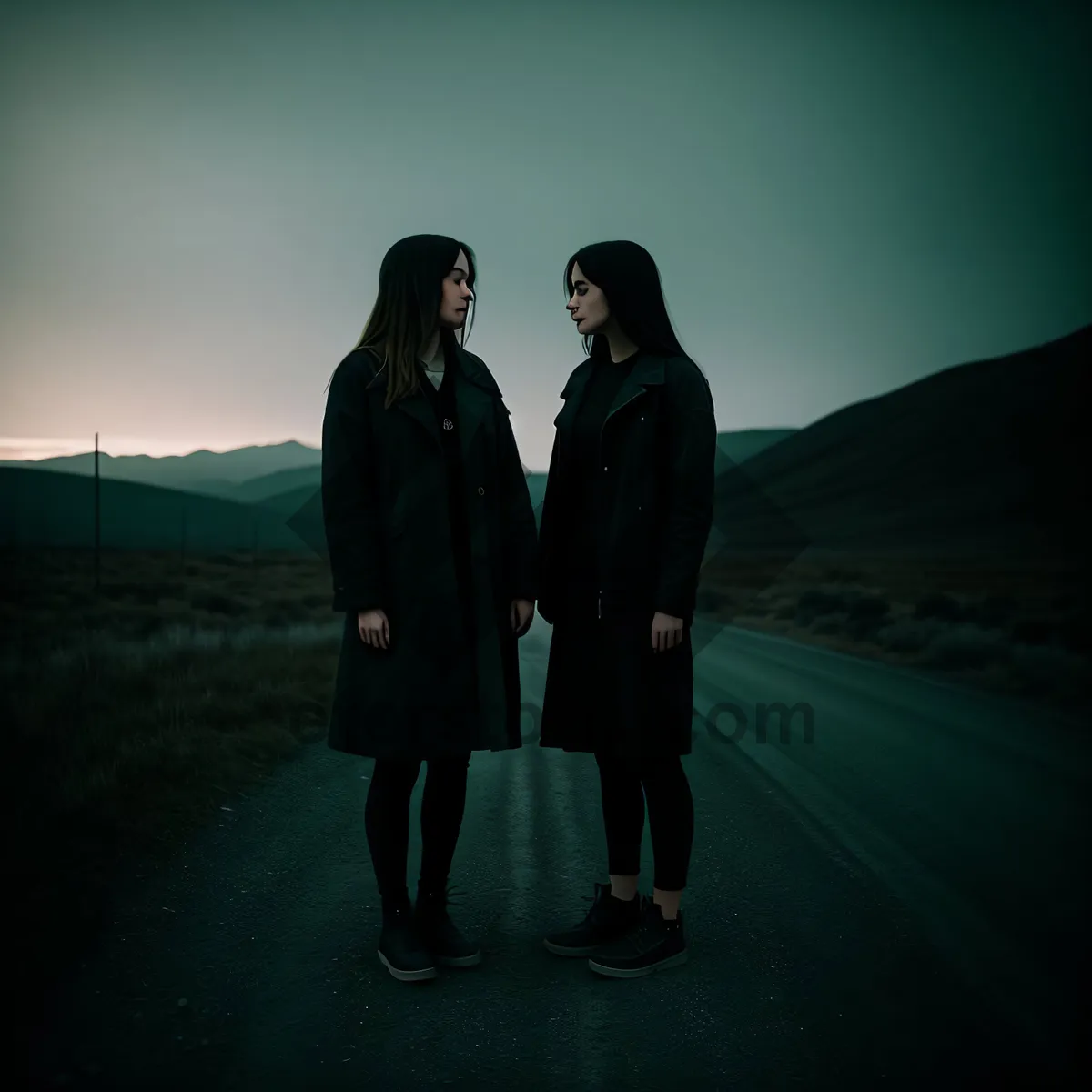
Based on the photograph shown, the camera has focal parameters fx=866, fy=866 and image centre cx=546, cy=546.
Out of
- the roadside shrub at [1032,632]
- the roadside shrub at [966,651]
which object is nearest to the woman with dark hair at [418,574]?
the roadside shrub at [966,651]

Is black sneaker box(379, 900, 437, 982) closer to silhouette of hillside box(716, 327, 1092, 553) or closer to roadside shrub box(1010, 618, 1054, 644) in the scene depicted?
roadside shrub box(1010, 618, 1054, 644)

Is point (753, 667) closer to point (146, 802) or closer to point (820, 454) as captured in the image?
point (146, 802)

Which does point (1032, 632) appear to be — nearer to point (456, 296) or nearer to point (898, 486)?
point (456, 296)

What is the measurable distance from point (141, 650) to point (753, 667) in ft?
25.4

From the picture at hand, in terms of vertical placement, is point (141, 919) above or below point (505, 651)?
below

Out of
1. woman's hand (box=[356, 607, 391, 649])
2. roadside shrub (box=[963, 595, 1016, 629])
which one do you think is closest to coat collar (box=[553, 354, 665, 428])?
woman's hand (box=[356, 607, 391, 649])

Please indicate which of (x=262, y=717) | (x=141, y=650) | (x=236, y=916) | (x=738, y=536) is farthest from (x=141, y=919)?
(x=738, y=536)

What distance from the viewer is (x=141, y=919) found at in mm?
3111

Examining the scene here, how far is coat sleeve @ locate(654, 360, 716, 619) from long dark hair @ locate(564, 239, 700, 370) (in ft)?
0.55

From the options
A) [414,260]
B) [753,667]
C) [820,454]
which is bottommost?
[753,667]

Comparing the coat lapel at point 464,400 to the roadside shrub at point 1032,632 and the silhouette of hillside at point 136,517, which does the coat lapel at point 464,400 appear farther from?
the silhouette of hillside at point 136,517

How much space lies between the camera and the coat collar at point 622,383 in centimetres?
285

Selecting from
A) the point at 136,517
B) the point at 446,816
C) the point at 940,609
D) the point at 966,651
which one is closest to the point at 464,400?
the point at 446,816

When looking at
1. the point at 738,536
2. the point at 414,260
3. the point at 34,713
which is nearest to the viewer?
the point at 414,260
